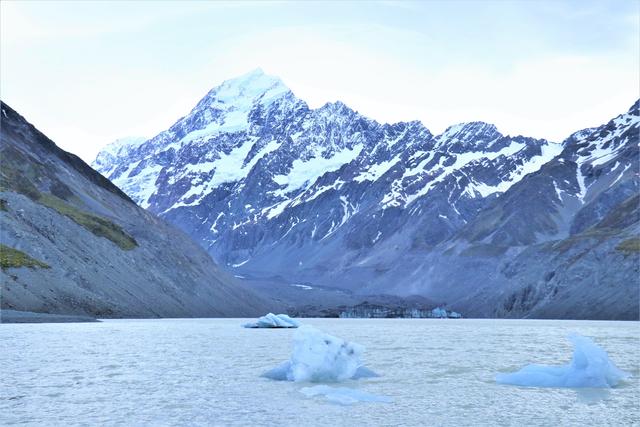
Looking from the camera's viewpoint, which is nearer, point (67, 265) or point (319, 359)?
point (319, 359)

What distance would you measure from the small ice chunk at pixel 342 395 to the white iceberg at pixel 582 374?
10115 mm

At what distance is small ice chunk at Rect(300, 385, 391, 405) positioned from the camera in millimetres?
36812

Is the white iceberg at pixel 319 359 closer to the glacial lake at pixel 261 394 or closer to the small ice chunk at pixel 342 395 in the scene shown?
the glacial lake at pixel 261 394

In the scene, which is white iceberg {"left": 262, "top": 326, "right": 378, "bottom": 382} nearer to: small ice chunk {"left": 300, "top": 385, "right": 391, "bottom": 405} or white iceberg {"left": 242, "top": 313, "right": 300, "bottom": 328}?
small ice chunk {"left": 300, "top": 385, "right": 391, "bottom": 405}

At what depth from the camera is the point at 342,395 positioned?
37.6 m

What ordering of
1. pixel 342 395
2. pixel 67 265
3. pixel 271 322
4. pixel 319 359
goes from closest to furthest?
pixel 342 395, pixel 319 359, pixel 271 322, pixel 67 265

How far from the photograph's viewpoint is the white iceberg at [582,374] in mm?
43188

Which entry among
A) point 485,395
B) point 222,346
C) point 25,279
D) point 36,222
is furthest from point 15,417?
point 36,222

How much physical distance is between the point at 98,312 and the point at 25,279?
1767cm

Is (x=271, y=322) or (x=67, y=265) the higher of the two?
(x=67, y=265)

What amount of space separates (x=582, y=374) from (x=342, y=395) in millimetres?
14031

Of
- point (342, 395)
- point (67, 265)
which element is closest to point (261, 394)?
point (342, 395)

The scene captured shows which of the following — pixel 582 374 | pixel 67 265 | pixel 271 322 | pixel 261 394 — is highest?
pixel 67 265

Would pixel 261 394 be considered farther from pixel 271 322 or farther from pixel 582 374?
pixel 271 322
